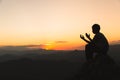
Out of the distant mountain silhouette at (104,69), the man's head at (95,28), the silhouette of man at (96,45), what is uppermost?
the man's head at (95,28)

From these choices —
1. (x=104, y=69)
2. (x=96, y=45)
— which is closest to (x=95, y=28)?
(x=96, y=45)

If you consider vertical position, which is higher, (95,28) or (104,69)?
(95,28)

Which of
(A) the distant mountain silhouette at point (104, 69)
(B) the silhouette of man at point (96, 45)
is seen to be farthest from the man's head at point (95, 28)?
(A) the distant mountain silhouette at point (104, 69)

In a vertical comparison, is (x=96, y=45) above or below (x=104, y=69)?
above

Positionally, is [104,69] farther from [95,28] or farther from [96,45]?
[95,28]

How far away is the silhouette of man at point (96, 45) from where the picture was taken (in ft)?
69.1

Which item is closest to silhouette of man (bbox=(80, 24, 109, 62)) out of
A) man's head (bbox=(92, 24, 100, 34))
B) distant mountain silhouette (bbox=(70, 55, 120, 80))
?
man's head (bbox=(92, 24, 100, 34))

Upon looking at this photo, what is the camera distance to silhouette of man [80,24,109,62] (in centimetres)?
2106

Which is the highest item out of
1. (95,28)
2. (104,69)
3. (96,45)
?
(95,28)

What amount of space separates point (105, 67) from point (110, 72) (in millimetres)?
408

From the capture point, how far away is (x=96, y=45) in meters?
21.1

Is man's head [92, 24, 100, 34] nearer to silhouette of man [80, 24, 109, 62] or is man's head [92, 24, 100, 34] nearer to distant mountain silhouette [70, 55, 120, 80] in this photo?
silhouette of man [80, 24, 109, 62]

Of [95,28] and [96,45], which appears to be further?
[95,28]

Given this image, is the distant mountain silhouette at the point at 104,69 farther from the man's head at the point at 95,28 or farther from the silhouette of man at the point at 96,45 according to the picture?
the man's head at the point at 95,28
